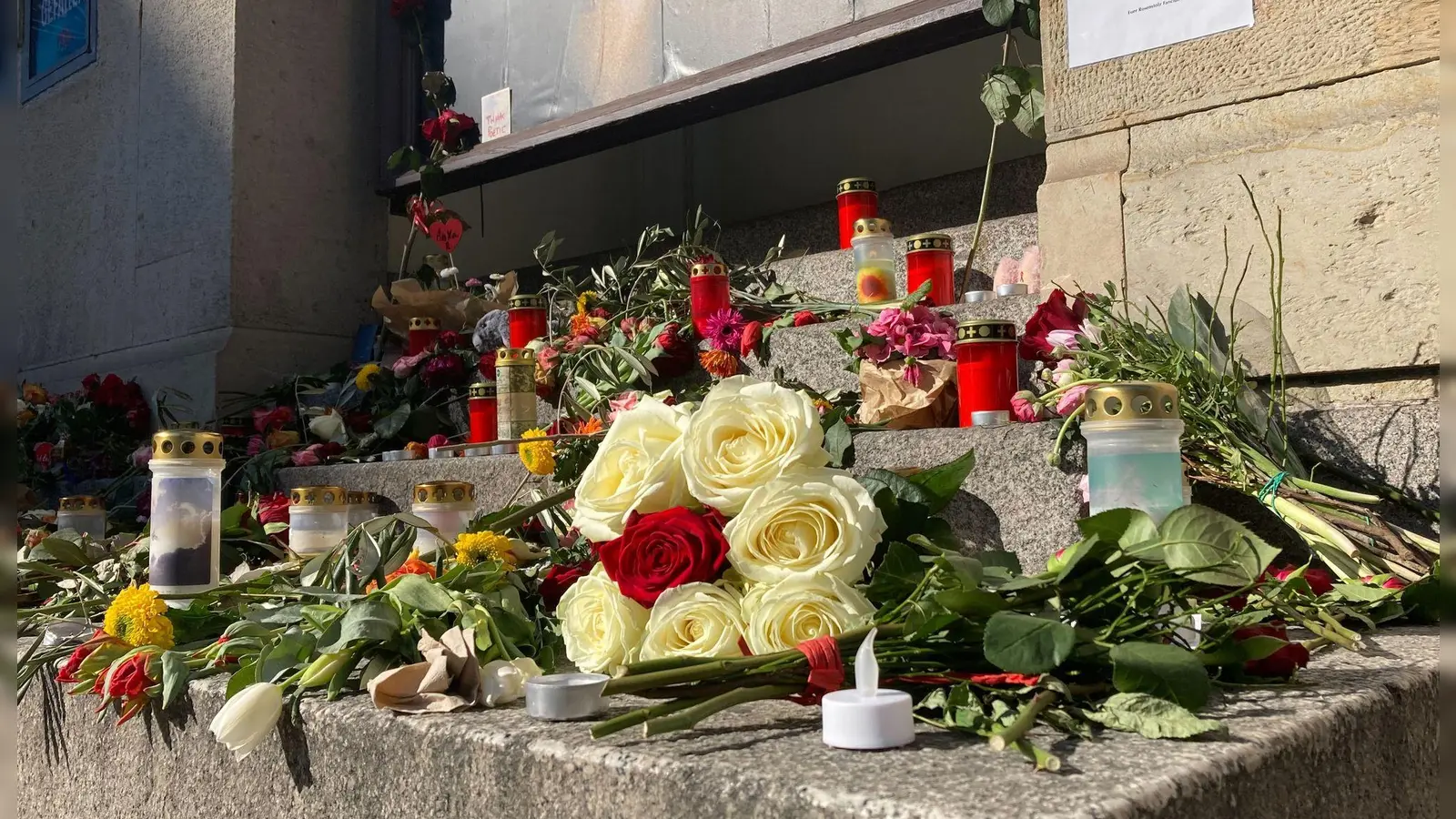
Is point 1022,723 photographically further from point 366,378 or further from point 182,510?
point 366,378

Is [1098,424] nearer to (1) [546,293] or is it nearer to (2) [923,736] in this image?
(2) [923,736]

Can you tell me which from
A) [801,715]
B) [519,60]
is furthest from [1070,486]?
[519,60]

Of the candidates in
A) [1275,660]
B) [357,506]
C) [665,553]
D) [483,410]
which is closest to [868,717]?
[665,553]

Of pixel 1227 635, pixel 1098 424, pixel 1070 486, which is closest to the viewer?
pixel 1227 635

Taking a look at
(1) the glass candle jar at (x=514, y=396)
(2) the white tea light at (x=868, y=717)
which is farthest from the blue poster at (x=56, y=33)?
(2) the white tea light at (x=868, y=717)

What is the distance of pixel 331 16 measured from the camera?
437 centimetres

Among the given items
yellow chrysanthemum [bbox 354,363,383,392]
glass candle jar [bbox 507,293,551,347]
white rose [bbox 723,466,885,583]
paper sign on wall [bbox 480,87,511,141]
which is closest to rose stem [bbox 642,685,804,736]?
white rose [bbox 723,466,885,583]

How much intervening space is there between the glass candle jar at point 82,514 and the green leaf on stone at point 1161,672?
7.76 feet

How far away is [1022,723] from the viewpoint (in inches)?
30.8

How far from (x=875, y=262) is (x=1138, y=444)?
1518 millimetres

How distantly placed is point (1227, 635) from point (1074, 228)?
1379 mm

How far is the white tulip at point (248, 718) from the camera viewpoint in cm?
106

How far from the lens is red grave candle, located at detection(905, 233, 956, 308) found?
246cm

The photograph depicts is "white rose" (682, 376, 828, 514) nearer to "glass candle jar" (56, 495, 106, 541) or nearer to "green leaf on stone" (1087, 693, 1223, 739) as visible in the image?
"green leaf on stone" (1087, 693, 1223, 739)
